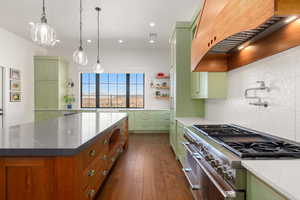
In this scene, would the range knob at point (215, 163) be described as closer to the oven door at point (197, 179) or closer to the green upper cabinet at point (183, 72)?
the oven door at point (197, 179)

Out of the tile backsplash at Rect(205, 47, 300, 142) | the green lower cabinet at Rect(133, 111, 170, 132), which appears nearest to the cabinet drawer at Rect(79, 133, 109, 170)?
the tile backsplash at Rect(205, 47, 300, 142)

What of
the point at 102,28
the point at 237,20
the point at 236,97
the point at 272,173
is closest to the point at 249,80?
the point at 236,97

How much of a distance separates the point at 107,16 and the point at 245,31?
3637mm

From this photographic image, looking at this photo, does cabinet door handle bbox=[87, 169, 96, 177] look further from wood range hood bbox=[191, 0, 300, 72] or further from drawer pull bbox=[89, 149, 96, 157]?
wood range hood bbox=[191, 0, 300, 72]

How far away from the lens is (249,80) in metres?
2.17

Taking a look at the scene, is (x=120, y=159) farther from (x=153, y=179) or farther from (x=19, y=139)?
(x=19, y=139)

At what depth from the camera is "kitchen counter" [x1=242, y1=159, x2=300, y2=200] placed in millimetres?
749

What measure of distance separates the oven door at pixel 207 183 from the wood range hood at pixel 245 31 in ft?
3.25

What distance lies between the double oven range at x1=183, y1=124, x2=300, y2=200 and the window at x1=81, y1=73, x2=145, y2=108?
17.2ft

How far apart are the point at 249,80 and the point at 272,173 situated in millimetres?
1479

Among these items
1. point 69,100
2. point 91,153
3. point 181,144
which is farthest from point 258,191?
point 69,100

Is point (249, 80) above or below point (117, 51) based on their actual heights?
below

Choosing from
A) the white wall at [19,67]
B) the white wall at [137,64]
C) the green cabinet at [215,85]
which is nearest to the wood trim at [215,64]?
the green cabinet at [215,85]

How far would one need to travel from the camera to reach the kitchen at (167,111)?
4.09 ft
